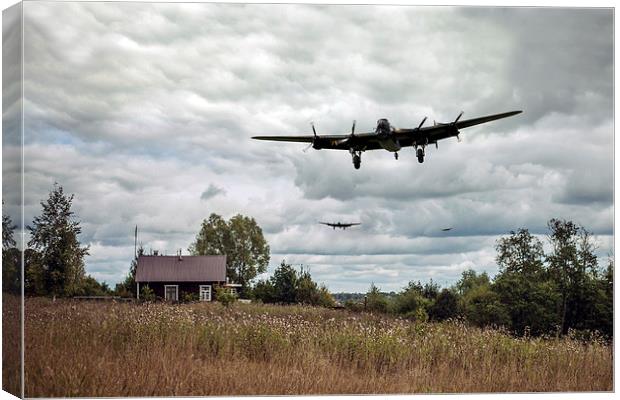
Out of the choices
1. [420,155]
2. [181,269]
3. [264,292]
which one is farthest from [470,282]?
[181,269]

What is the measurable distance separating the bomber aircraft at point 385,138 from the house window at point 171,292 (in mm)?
6739

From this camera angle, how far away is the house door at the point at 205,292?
19.5m

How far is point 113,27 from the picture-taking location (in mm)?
12125

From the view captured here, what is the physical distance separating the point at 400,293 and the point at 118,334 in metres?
6.76

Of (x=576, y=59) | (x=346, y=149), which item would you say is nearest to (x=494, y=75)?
(x=576, y=59)

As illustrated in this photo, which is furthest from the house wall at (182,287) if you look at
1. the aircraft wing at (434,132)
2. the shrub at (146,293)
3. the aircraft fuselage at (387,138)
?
the aircraft wing at (434,132)

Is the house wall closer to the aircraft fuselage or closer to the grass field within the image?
the grass field

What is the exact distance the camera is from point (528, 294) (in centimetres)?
1623

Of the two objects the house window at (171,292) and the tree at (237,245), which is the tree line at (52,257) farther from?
the house window at (171,292)

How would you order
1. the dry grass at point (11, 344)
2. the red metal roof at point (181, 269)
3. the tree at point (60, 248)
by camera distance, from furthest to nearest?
the red metal roof at point (181, 269), the tree at point (60, 248), the dry grass at point (11, 344)

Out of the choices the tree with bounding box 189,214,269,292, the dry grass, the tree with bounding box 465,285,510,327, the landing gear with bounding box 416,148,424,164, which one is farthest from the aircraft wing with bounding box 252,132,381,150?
the dry grass

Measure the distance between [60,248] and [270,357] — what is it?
428 cm

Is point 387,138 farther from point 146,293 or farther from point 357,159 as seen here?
point 146,293

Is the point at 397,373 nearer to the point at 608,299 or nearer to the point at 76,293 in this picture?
the point at 608,299
